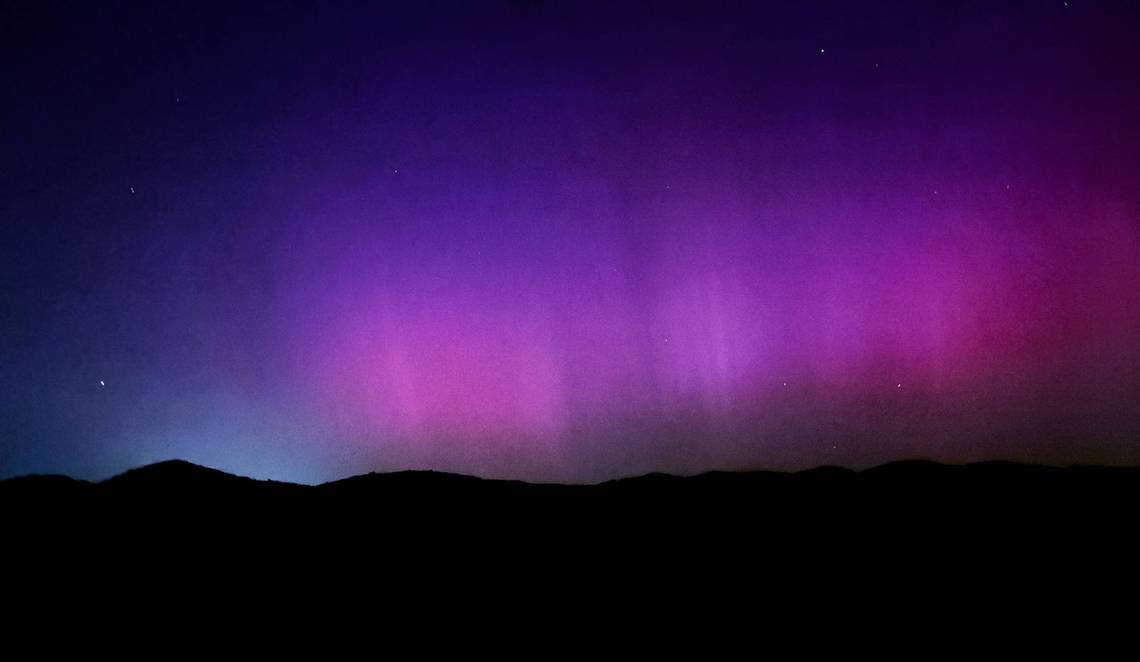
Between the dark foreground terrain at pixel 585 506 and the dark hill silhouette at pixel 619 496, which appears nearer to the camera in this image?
the dark foreground terrain at pixel 585 506

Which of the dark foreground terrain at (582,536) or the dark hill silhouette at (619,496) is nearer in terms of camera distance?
the dark foreground terrain at (582,536)

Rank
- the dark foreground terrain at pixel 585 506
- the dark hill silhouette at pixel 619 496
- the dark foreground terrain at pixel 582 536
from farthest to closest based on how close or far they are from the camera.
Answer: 1. the dark hill silhouette at pixel 619 496
2. the dark foreground terrain at pixel 585 506
3. the dark foreground terrain at pixel 582 536

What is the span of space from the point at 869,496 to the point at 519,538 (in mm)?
3486

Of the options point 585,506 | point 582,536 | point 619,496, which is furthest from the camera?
point 619,496

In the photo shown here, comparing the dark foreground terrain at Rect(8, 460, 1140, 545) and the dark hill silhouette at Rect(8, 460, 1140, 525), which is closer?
the dark foreground terrain at Rect(8, 460, 1140, 545)

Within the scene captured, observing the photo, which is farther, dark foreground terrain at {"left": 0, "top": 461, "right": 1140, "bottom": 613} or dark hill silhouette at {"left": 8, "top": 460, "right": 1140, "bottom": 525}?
dark hill silhouette at {"left": 8, "top": 460, "right": 1140, "bottom": 525}

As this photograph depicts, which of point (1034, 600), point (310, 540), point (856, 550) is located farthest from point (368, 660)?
point (1034, 600)

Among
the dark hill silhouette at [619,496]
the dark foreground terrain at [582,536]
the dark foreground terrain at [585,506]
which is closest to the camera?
the dark foreground terrain at [582,536]

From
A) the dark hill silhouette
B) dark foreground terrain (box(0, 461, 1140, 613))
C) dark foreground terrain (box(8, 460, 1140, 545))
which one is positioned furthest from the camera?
the dark hill silhouette

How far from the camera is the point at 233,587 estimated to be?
4.69 meters

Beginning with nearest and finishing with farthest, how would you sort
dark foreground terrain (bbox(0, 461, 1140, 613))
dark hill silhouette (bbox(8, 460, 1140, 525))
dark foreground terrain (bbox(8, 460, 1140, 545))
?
dark foreground terrain (bbox(0, 461, 1140, 613))
dark foreground terrain (bbox(8, 460, 1140, 545))
dark hill silhouette (bbox(8, 460, 1140, 525))

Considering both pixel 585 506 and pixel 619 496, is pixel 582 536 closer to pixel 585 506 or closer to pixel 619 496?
pixel 585 506

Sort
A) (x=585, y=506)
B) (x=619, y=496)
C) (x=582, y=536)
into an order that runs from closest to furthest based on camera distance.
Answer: (x=582, y=536) < (x=585, y=506) < (x=619, y=496)

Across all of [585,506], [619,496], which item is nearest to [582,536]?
[585,506]
